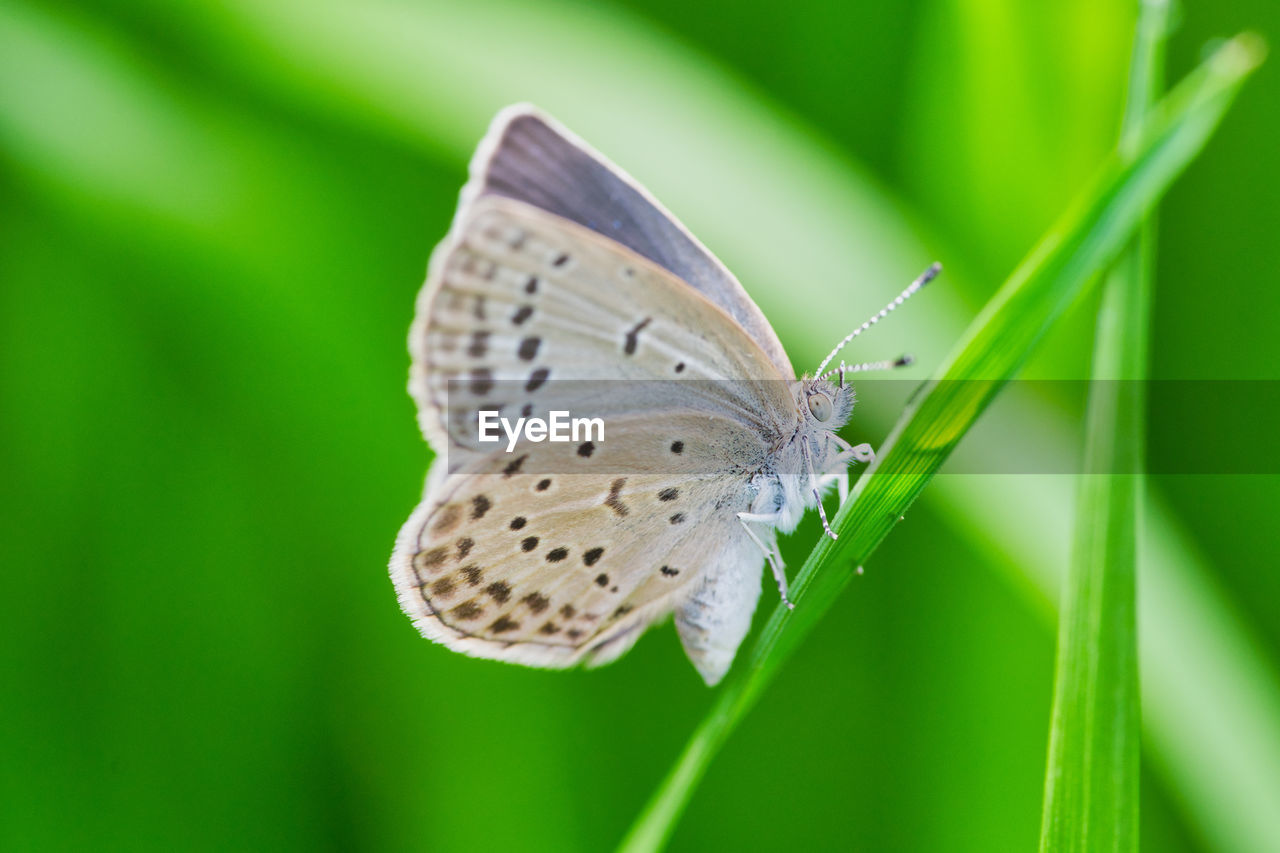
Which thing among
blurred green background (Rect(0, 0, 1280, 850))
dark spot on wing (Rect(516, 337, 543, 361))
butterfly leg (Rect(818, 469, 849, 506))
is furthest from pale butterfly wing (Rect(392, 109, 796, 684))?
blurred green background (Rect(0, 0, 1280, 850))

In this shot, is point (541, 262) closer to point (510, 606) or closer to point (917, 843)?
point (510, 606)

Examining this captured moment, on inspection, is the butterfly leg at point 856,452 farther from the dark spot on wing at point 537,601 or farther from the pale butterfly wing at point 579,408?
the dark spot on wing at point 537,601

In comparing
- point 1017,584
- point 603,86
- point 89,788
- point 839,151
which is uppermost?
point 839,151

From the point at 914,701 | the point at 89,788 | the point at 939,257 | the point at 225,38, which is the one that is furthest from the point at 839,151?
the point at 89,788

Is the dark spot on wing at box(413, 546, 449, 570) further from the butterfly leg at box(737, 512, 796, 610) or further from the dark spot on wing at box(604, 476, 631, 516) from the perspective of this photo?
the butterfly leg at box(737, 512, 796, 610)

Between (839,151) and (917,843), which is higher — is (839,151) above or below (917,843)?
above

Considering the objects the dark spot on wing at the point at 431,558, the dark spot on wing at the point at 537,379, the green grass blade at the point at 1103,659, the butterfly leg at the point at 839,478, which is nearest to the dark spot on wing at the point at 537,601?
the dark spot on wing at the point at 431,558

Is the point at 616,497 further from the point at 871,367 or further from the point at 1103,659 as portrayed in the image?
the point at 1103,659
